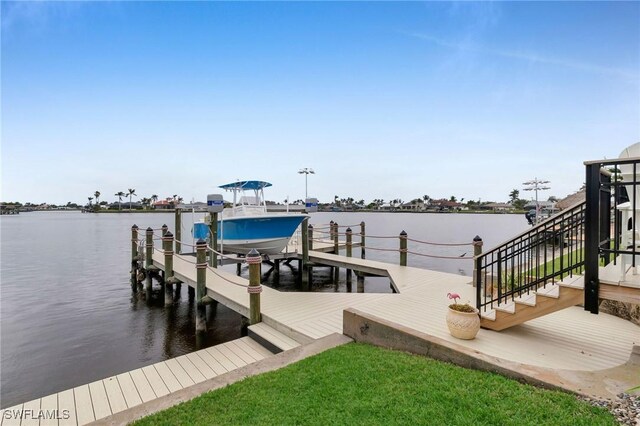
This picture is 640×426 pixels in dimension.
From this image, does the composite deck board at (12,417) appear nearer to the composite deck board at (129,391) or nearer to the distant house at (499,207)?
the composite deck board at (129,391)

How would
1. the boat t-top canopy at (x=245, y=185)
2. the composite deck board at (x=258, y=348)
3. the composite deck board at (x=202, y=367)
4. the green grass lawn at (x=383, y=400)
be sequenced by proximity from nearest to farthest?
the green grass lawn at (x=383, y=400) → the composite deck board at (x=202, y=367) → the composite deck board at (x=258, y=348) → the boat t-top canopy at (x=245, y=185)

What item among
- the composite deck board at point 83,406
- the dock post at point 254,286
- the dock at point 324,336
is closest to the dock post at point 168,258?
the dock at point 324,336

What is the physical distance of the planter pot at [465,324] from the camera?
4.47 m

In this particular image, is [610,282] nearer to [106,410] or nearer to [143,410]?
[143,410]

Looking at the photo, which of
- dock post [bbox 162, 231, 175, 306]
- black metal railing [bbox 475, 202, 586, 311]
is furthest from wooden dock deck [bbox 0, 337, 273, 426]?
dock post [bbox 162, 231, 175, 306]

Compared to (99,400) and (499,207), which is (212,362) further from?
(499,207)

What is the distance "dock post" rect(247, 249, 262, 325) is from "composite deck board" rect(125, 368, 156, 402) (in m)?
2.11

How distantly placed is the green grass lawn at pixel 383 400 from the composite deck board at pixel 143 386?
4.72 ft

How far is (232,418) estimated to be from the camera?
115 inches

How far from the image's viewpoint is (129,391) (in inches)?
170

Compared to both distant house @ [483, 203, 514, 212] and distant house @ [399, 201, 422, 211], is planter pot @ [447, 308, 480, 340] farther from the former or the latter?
distant house @ [399, 201, 422, 211]

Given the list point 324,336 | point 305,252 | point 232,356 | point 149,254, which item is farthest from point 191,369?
point 149,254

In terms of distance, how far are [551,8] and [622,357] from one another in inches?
559

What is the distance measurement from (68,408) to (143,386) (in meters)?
0.85
